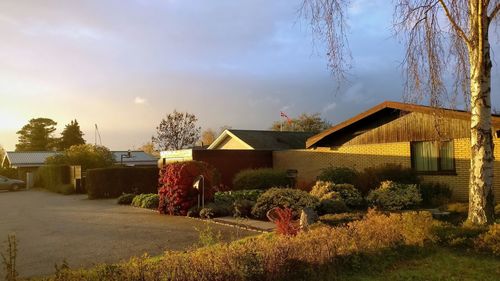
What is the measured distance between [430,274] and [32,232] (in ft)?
38.6

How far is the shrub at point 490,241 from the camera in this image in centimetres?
748

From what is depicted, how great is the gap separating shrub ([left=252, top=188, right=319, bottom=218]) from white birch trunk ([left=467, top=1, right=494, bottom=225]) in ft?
16.8

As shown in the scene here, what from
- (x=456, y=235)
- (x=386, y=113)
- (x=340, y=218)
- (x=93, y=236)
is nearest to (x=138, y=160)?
(x=386, y=113)

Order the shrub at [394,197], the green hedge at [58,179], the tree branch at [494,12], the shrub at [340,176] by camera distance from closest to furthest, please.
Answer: the tree branch at [494,12]
the shrub at [394,197]
the shrub at [340,176]
the green hedge at [58,179]

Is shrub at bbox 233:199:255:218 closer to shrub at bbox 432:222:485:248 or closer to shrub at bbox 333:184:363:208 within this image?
shrub at bbox 333:184:363:208

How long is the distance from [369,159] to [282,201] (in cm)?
927

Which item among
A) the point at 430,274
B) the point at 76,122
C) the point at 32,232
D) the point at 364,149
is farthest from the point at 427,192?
the point at 76,122

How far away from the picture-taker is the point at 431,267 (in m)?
6.88

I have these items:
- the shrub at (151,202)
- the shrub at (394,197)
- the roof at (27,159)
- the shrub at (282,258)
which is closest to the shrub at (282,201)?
the shrub at (394,197)

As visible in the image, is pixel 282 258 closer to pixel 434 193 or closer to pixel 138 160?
pixel 434 193

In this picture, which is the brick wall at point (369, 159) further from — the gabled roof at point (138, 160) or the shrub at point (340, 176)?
the gabled roof at point (138, 160)

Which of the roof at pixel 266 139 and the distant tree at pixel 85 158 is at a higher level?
the roof at pixel 266 139

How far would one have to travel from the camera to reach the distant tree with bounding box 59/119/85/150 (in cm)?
6900

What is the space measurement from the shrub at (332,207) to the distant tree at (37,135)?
64243 millimetres
